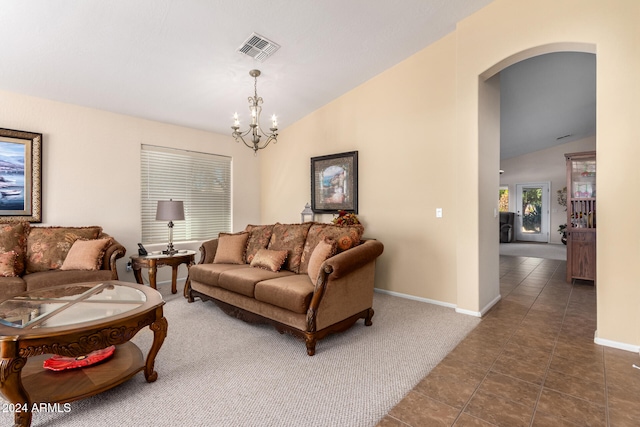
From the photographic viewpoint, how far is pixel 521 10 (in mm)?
2916

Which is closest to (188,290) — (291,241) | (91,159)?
(291,241)

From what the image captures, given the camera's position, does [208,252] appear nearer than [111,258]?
No

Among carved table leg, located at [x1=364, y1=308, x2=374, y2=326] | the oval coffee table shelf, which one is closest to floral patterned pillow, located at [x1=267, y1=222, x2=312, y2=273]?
carved table leg, located at [x1=364, y1=308, x2=374, y2=326]

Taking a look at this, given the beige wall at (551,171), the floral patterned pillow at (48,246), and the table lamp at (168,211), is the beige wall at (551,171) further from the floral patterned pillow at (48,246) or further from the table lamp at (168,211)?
the floral patterned pillow at (48,246)

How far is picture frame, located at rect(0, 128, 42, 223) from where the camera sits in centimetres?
345

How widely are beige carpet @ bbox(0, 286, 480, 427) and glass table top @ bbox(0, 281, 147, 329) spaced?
0.51 metres

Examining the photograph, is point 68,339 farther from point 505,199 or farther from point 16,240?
point 505,199

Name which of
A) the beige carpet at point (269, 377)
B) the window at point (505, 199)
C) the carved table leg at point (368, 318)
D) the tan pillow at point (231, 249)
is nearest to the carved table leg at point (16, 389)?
the beige carpet at point (269, 377)

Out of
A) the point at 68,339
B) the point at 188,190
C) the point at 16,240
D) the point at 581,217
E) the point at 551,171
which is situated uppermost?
the point at 551,171

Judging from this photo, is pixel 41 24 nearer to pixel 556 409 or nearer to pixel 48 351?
pixel 48 351

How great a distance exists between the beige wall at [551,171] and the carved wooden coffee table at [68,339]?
37.0 ft

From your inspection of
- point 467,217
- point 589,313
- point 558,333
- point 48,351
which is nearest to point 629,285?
point 558,333

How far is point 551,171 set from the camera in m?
9.58

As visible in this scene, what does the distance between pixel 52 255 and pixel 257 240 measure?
2.24 m
